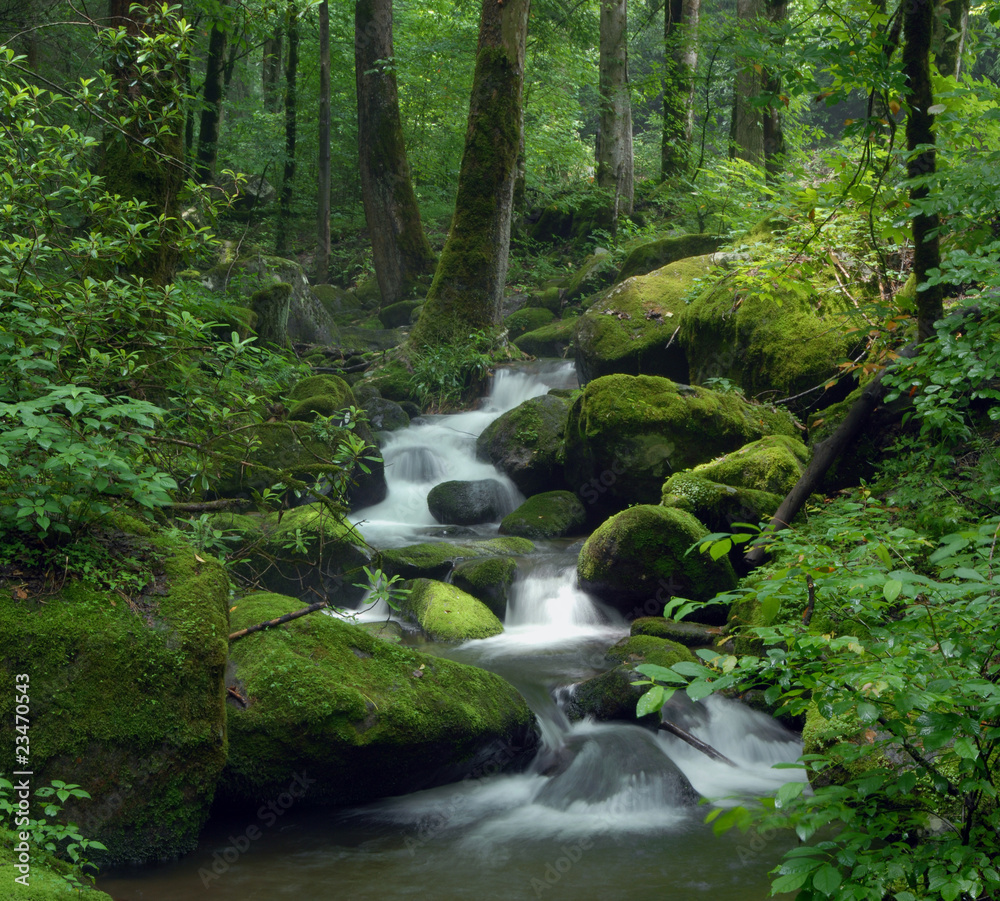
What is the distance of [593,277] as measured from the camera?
1590 centimetres

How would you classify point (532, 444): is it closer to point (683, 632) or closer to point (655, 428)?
point (655, 428)

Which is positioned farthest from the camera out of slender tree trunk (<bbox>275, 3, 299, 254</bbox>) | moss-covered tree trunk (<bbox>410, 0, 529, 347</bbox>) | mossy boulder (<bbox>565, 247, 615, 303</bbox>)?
slender tree trunk (<bbox>275, 3, 299, 254</bbox>)

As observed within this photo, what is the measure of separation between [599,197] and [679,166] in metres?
3.13

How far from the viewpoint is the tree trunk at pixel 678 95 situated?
16.8 meters

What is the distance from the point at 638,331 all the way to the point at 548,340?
4129mm

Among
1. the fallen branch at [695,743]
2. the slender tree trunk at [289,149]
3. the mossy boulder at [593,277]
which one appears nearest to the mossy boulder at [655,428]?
the fallen branch at [695,743]

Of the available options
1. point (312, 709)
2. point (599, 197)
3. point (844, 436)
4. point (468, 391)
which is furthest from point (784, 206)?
point (599, 197)

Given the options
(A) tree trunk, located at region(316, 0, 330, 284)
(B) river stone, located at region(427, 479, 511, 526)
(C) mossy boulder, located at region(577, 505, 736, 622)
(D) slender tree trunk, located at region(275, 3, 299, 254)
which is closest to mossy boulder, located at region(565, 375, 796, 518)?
(C) mossy boulder, located at region(577, 505, 736, 622)

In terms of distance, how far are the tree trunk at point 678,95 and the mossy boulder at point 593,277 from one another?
3683mm

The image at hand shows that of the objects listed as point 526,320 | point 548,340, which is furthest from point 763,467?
point 526,320

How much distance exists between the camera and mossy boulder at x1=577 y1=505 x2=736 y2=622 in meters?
6.65

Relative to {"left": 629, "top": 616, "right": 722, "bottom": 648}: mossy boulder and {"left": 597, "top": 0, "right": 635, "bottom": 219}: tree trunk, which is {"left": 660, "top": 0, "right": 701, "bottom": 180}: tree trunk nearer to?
{"left": 597, "top": 0, "right": 635, "bottom": 219}: tree trunk

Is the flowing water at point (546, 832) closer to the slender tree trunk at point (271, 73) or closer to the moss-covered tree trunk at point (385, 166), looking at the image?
the moss-covered tree trunk at point (385, 166)

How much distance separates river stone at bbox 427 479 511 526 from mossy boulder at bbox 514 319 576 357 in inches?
195
